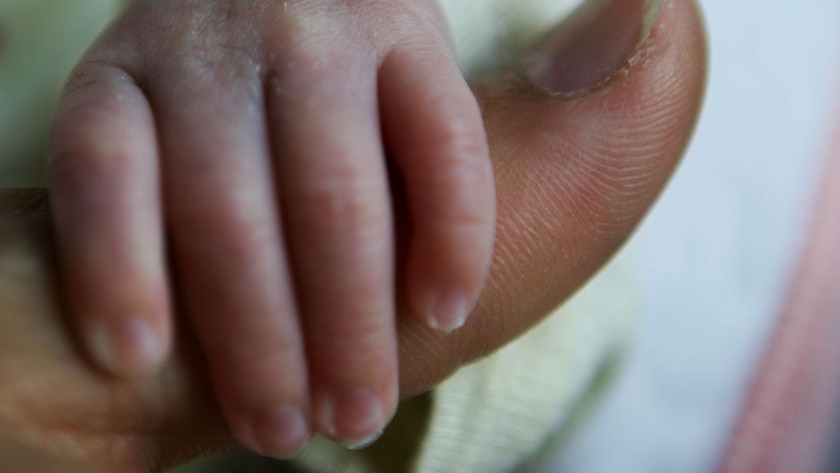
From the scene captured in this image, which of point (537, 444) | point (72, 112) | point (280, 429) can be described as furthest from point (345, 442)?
point (537, 444)

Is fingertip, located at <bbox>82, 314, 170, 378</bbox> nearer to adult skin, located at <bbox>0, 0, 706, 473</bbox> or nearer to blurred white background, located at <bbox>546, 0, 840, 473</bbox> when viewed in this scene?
adult skin, located at <bbox>0, 0, 706, 473</bbox>

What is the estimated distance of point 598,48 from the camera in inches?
16.5

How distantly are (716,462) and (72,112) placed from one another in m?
0.41

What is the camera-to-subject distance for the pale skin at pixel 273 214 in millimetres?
305

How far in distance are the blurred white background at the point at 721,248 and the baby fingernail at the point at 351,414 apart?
0.29 metres

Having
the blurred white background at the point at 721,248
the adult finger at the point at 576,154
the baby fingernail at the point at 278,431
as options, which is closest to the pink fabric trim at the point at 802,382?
the blurred white background at the point at 721,248

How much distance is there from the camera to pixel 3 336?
0.32 metres

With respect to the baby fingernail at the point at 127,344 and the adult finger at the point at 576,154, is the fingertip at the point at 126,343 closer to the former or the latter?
the baby fingernail at the point at 127,344

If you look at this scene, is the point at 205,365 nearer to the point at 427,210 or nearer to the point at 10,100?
the point at 427,210

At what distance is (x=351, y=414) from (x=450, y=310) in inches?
1.7

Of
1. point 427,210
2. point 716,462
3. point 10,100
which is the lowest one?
point 716,462

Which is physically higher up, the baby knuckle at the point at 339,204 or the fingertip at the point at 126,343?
the baby knuckle at the point at 339,204

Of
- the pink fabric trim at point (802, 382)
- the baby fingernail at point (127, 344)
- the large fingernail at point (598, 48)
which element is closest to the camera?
the baby fingernail at point (127, 344)

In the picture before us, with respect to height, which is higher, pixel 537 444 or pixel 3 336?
pixel 3 336
